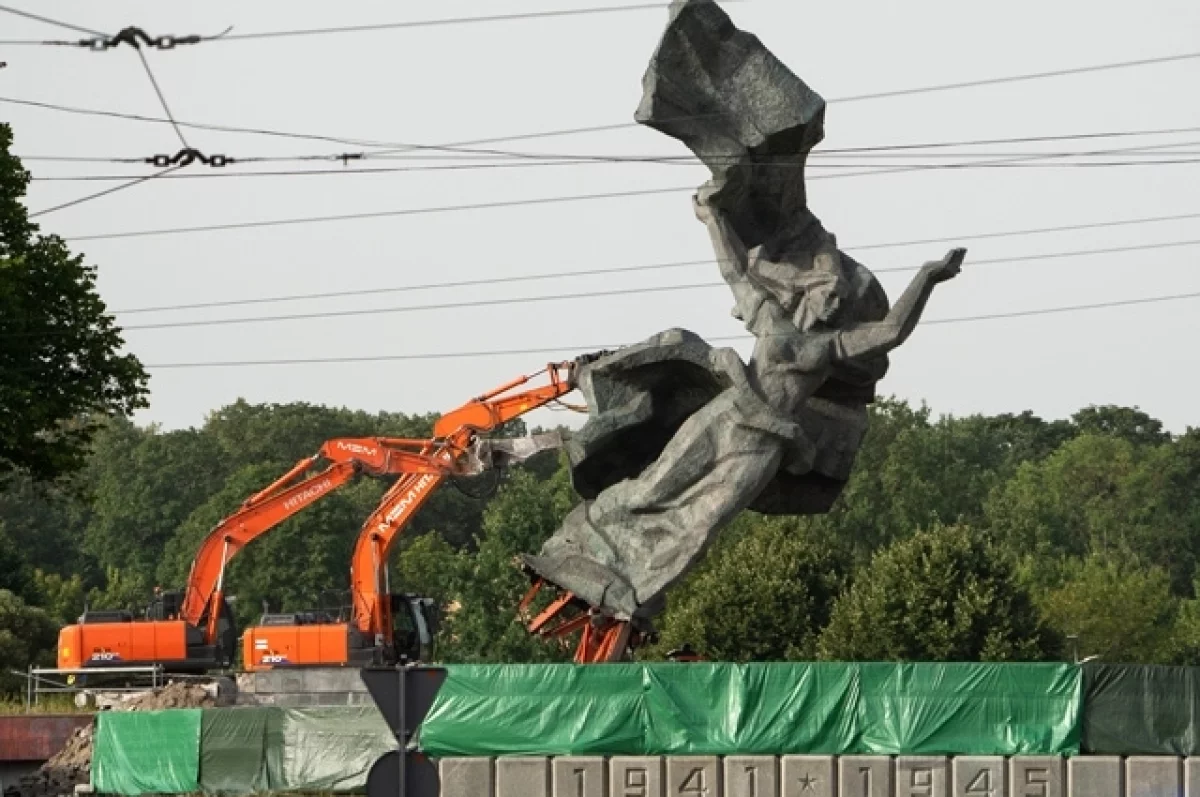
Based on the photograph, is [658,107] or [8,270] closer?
[658,107]

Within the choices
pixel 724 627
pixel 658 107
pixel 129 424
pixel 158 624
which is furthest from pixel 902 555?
pixel 129 424

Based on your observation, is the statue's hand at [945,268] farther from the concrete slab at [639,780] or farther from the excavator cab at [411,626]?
the excavator cab at [411,626]

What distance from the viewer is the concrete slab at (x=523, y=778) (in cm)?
3659

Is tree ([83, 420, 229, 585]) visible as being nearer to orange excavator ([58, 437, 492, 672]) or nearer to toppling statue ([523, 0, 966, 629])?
orange excavator ([58, 437, 492, 672])

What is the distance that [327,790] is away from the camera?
37.8 meters

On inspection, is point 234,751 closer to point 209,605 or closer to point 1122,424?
point 209,605

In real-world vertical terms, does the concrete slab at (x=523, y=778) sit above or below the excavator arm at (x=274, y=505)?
below

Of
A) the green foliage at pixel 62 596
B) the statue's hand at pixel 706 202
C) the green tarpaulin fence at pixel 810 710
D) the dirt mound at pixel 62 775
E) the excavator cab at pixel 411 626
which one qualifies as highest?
the statue's hand at pixel 706 202

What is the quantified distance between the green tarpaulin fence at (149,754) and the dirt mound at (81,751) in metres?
1.52

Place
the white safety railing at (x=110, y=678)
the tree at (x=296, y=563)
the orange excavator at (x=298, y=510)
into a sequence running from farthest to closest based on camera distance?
the tree at (x=296, y=563) → the white safety railing at (x=110, y=678) → the orange excavator at (x=298, y=510)

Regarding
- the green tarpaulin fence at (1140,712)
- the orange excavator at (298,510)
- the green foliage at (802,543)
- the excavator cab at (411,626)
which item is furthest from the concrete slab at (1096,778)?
the green foliage at (802,543)

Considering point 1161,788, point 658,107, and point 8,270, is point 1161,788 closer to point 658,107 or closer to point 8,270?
point 658,107

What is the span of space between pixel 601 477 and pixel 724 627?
1278 inches

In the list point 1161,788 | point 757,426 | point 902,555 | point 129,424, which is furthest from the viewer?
point 129,424
